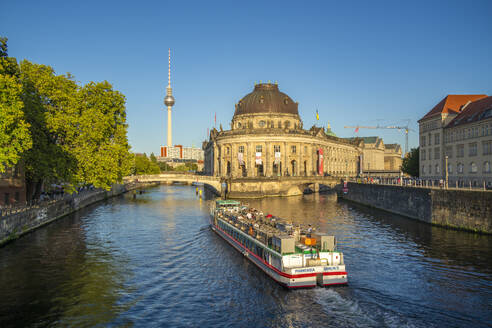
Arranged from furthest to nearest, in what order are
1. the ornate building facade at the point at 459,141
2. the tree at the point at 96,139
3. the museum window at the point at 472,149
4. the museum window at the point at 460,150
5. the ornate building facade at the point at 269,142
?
1. the ornate building facade at the point at 269,142
2. the museum window at the point at 460,150
3. the museum window at the point at 472,149
4. the ornate building facade at the point at 459,141
5. the tree at the point at 96,139

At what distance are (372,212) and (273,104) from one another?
237 ft

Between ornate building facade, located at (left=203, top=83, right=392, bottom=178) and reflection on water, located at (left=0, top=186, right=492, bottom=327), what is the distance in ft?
207

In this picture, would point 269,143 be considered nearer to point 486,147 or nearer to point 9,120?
point 486,147

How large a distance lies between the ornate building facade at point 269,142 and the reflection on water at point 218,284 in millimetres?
63145

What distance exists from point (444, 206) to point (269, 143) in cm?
7150

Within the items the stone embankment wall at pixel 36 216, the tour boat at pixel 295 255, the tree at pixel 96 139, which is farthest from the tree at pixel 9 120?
the tour boat at pixel 295 255

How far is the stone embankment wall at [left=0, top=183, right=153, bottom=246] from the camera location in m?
40.1

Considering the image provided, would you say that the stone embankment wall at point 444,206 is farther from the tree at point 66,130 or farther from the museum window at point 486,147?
the tree at point 66,130

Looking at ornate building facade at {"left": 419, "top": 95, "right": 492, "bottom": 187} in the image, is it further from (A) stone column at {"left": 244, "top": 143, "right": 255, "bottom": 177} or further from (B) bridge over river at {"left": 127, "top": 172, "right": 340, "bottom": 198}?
(A) stone column at {"left": 244, "top": 143, "right": 255, "bottom": 177}

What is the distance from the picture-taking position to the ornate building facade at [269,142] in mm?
118500

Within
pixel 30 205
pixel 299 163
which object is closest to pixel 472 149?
pixel 299 163

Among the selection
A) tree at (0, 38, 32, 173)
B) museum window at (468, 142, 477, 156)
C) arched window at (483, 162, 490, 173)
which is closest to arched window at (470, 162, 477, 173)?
museum window at (468, 142, 477, 156)

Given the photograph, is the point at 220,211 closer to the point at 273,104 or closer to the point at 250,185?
the point at 250,185

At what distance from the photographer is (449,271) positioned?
31594 mm
